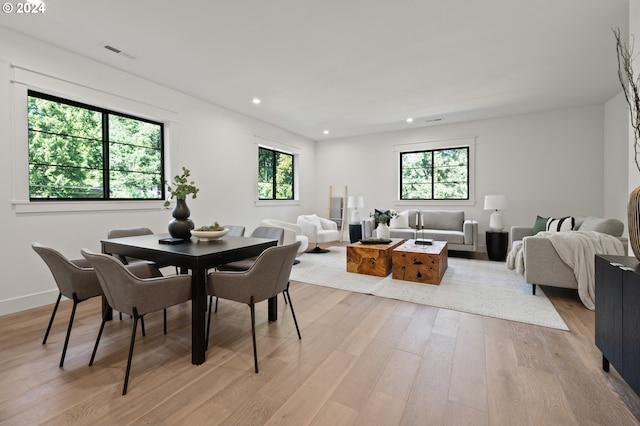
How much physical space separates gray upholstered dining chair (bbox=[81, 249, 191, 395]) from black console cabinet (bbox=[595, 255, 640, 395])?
8.36 feet

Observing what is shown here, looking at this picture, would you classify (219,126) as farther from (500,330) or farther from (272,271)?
(500,330)

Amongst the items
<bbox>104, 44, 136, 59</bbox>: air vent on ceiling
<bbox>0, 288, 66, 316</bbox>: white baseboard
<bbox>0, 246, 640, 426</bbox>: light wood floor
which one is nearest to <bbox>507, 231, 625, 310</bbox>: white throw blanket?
<bbox>0, 246, 640, 426</bbox>: light wood floor

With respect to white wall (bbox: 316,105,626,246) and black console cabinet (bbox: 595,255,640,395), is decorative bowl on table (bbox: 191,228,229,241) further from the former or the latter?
white wall (bbox: 316,105,626,246)

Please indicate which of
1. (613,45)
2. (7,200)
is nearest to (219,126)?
(7,200)

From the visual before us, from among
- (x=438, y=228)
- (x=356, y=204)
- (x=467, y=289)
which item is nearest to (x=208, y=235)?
(x=467, y=289)

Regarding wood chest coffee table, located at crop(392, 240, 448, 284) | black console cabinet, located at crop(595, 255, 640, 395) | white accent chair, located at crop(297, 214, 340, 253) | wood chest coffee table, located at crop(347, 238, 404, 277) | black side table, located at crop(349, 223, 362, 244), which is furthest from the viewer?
black side table, located at crop(349, 223, 362, 244)

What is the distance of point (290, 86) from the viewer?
4.21 meters

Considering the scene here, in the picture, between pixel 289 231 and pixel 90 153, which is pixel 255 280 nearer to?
pixel 289 231

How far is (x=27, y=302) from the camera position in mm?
2936

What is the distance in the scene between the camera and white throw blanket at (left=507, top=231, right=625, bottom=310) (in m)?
2.93

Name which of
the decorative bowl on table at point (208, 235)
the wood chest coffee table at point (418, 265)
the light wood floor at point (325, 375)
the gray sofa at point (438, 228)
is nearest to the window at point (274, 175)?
the gray sofa at point (438, 228)

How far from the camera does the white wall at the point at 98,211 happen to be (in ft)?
9.32

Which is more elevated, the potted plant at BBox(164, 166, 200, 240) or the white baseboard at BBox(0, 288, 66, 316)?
the potted plant at BBox(164, 166, 200, 240)

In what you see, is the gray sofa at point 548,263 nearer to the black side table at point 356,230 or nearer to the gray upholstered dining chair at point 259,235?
the gray upholstered dining chair at point 259,235
